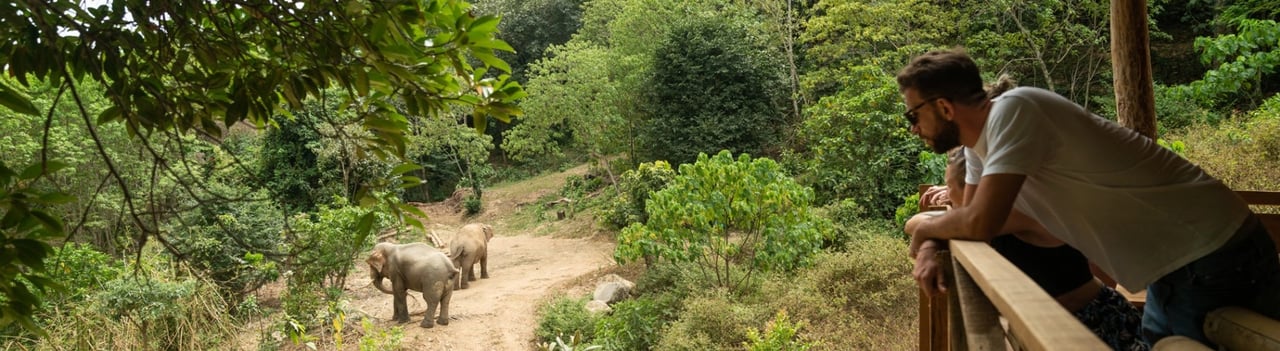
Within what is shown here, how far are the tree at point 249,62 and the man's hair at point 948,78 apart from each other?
1012 mm

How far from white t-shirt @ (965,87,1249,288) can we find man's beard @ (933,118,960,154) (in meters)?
0.22

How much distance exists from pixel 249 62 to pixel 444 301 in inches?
362

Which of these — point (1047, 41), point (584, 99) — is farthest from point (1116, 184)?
point (584, 99)

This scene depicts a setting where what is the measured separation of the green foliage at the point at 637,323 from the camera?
8.43m

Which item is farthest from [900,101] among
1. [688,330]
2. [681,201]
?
[688,330]

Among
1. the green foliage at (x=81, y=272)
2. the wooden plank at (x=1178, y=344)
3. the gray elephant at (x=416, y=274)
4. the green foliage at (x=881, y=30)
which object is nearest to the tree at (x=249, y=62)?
the wooden plank at (x=1178, y=344)

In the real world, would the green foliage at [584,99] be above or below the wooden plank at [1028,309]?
above

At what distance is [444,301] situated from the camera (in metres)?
10.6

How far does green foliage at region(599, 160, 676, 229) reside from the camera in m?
15.1

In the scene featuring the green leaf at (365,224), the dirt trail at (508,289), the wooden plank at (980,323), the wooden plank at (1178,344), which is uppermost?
the green leaf at (365,224)

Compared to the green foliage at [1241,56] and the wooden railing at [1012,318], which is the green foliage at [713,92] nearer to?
the green foliage at [1241,56]

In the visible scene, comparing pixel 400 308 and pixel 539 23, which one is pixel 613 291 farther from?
pixel 539 23

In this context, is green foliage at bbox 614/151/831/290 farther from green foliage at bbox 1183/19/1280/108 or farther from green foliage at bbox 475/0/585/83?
green foliage at bbox 475/0/585/83

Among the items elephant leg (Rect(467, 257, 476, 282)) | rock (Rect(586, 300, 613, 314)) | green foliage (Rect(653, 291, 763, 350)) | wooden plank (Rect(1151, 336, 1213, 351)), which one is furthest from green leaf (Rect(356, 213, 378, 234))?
elephant leg (Rect(467, 257, 476, 282))
